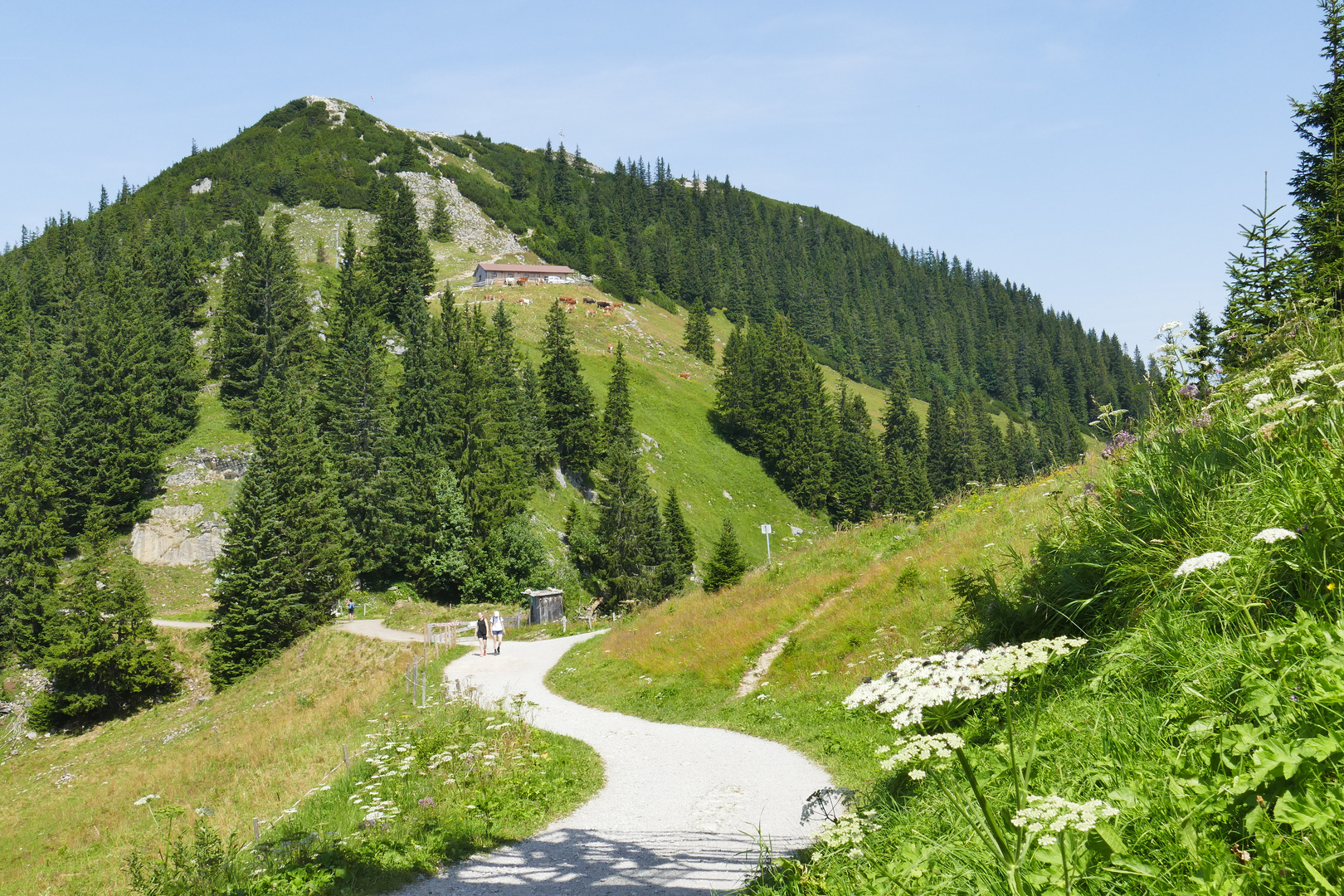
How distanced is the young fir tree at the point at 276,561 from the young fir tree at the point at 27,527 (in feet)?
40.0

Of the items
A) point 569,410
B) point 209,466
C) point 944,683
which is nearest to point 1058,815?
point 944,683

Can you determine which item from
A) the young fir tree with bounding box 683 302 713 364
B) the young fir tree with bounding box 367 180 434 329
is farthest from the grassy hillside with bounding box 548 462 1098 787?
the young fir tree with bounding box 683 302 713 364

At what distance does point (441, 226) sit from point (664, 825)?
150090 millimetres

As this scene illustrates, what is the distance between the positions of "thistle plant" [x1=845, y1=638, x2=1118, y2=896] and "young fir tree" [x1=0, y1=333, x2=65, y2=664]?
183ft

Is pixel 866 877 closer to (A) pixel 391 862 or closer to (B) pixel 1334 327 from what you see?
(A) pixel 391 862

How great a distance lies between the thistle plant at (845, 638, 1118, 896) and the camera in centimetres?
280

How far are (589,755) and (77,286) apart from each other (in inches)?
4056

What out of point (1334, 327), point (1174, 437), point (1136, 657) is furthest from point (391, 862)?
point (1334, 327)

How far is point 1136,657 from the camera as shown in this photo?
4914mm

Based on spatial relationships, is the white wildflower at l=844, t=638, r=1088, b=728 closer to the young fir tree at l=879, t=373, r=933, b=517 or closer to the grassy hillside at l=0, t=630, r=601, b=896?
the grassy hillside at l=0, t=630, r=601, b=896

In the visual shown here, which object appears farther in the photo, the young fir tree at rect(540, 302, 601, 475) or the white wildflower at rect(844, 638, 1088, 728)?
the young fir tree at rect(540, 302, 601, 475)

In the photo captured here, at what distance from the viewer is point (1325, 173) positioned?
19016 mm

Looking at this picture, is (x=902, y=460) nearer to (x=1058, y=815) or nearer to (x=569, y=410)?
(x=569, y=410)

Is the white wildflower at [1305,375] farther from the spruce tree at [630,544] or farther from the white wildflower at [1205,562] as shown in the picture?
the spruce tree at [630,544]
